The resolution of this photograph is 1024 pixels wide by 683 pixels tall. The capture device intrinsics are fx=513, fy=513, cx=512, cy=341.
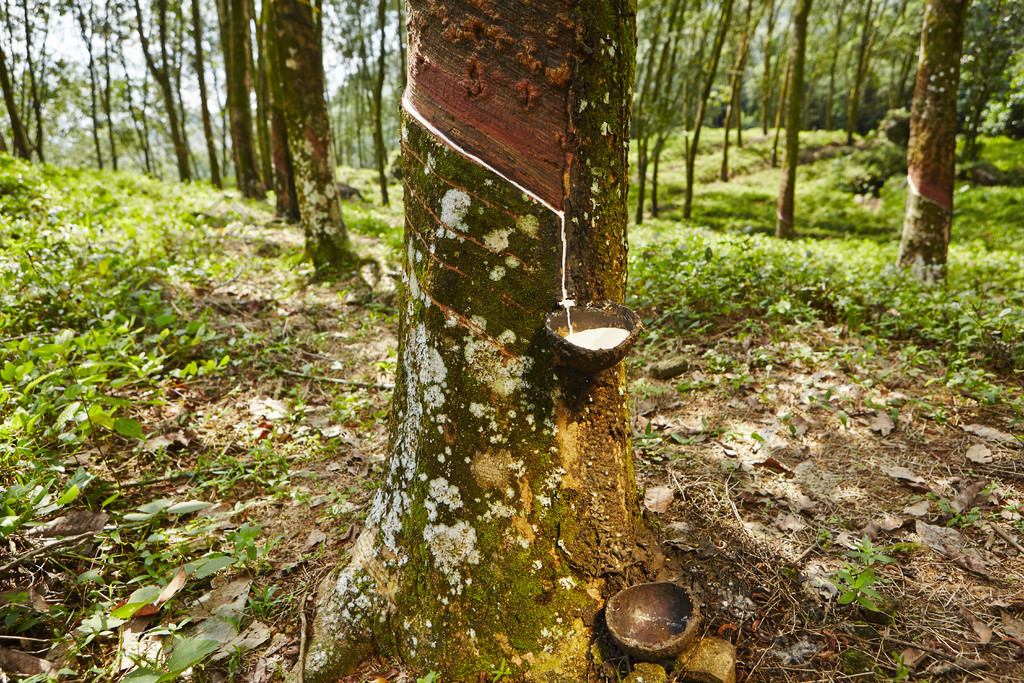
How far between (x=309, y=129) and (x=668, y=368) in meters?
5.14

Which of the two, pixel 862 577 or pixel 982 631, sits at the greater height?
pixel 862 577

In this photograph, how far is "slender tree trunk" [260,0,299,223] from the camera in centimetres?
758

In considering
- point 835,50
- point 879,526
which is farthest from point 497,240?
point 835,50

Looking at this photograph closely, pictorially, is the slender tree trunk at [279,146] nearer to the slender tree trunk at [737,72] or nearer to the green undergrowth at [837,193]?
the green undergrowth at [837,193]

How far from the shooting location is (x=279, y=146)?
8.45 metres

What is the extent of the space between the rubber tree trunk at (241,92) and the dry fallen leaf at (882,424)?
41.2ft

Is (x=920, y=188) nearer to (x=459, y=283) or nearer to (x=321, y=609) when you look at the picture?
(x=459, y=283)

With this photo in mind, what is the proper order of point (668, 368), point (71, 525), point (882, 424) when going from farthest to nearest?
point (668, 368), point (882, 424), point (71, 525)

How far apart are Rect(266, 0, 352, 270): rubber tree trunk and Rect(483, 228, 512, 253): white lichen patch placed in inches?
203

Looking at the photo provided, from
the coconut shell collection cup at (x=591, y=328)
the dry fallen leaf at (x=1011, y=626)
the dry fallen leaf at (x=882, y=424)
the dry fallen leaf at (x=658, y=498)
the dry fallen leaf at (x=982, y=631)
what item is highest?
the coconut shell collection cup at (x=591, y=328)

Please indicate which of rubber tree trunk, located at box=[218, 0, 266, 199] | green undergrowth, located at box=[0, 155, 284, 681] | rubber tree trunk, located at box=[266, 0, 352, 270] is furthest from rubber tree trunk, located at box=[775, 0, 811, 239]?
rubber tree trunk, located at box=[218, 0, 266, 199]

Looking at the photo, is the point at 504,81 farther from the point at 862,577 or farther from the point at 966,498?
the point at 966,498

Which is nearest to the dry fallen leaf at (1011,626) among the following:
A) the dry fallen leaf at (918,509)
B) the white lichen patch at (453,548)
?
the dry fallen leaf at (918,509)

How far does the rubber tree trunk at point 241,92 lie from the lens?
35.6 ft
